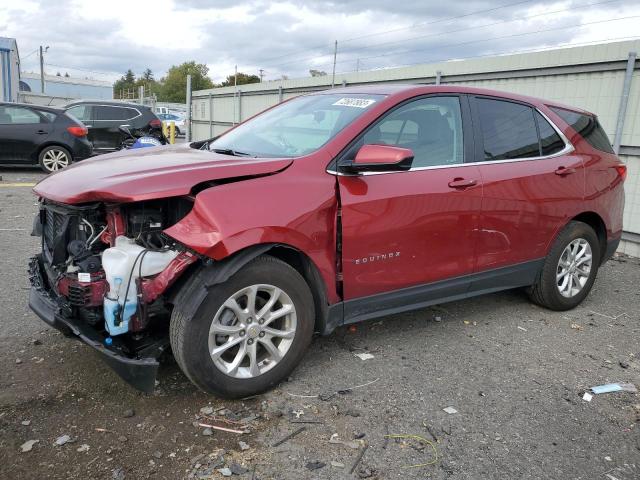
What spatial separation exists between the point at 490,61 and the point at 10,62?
2659 cm

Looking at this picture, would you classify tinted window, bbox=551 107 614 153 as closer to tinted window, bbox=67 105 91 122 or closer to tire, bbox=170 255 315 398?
tire, bbox=170 255 315 398

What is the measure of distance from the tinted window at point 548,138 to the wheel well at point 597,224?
657 mm

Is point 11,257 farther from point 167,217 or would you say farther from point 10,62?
point 10,62

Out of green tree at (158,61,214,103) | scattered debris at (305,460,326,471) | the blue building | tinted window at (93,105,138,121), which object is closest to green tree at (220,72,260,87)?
green tree at (158,61,214,103)

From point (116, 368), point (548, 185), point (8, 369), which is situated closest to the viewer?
point (116, 368)

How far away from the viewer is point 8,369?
3189 mm

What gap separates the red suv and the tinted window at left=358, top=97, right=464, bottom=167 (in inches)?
0.4

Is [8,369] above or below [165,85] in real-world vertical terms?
below

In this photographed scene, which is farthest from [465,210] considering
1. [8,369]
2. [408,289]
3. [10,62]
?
[10,62]

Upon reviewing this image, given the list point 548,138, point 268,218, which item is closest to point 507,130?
point 548,138

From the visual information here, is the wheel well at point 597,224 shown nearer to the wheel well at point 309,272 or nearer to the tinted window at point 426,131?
the tinted window at point 426,131

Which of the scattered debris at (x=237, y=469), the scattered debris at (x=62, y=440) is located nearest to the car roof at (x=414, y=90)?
the scattered debris at (x=237, y=469)

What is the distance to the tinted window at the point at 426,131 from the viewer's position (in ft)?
11.1

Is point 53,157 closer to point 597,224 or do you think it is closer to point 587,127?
point 587,127
